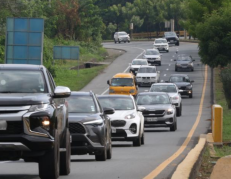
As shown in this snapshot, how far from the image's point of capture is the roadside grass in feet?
211

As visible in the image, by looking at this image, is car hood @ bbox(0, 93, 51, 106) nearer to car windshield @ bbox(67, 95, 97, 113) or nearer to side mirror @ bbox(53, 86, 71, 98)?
side mirror @ bbox(53, 86, 71, 98)

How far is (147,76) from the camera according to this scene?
205 feet

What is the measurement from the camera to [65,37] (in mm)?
100625

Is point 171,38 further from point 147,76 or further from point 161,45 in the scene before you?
point 147,76

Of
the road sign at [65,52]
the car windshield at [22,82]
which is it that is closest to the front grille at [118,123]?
the car windshield at [22,82]

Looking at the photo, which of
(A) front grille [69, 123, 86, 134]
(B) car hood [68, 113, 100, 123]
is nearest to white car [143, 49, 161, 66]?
(B) car hood [68, 113, 100, 123]

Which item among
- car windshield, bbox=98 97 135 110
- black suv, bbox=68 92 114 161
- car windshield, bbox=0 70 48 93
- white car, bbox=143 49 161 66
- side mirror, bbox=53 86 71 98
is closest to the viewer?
side mirror, bbox=53 86 71 98

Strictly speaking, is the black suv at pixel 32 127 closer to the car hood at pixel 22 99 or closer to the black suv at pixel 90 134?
the car hood at pixel 22 99

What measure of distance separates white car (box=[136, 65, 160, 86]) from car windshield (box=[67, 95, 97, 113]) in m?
43.6

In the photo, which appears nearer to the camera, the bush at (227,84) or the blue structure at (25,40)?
the bush at (227,84)

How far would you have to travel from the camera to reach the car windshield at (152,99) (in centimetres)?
3293

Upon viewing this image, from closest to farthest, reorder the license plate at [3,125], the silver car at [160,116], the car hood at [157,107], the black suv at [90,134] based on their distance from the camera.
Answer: the license plate at [3,125], the black suv at [90,134], the silver car at [160,116], the car hood at [157,107]

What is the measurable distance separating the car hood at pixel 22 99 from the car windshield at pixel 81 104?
20.7ft

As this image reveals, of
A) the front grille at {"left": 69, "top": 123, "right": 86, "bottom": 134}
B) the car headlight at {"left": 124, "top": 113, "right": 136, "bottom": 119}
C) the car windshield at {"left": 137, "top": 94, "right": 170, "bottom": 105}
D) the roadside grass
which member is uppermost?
the front grille at {"left": 69, "top": 123, "right": 86, "bottom": 134}
